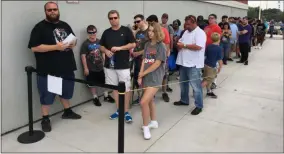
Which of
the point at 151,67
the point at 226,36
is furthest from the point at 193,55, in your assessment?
the point at 226,36

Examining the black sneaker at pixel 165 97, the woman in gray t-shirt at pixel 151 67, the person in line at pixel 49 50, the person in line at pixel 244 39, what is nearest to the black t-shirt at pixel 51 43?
the person in line at pixel 49 50

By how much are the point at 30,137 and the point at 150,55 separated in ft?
6.54

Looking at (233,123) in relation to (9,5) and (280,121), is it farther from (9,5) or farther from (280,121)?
(9,5)

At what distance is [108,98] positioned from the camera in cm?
535

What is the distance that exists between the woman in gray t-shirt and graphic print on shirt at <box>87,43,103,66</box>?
4.68 feet

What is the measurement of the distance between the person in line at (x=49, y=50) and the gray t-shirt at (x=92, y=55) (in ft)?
2.76

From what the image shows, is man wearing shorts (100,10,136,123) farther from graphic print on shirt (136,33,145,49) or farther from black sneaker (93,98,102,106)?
black sneaker (93,98,102,106)

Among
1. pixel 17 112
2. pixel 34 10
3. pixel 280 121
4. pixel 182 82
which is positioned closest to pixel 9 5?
pixel 34 10

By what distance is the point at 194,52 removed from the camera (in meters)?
4.57

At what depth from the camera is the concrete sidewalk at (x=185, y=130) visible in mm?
3523

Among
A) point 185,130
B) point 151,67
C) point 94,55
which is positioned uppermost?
point 94,55

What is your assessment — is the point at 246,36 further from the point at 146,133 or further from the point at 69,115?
the point at 69,115

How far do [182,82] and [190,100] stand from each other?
2.29 feet

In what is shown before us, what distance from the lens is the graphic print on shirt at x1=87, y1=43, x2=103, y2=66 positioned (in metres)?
4.86
